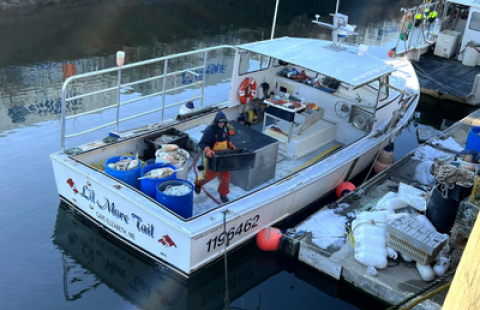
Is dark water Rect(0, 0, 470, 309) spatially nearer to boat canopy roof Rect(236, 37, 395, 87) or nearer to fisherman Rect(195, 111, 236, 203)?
fisherman Rect(195, 111, 236, 203)

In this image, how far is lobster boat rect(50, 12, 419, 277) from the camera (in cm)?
644

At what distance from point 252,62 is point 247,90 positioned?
3.70 ft

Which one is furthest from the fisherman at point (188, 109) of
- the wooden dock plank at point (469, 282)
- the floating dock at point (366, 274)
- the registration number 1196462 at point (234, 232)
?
the wooden dock plank at point (469, 282)

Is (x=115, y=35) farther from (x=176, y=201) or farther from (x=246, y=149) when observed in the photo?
(x=176, y=201)

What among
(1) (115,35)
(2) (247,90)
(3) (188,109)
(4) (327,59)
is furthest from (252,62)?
(1) (115,35)

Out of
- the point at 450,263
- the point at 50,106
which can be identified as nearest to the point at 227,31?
the point at 50,106

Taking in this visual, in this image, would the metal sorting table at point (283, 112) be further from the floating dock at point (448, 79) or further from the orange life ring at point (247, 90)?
the floating dock at point (448, 79)

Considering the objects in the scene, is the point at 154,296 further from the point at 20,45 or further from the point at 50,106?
the point at 20,45

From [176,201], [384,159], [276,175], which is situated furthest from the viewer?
[384,159]

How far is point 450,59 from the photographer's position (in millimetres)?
16719

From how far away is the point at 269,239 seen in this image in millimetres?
7125

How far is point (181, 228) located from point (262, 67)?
15.2ft

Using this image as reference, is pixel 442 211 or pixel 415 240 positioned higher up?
pixel 442 211

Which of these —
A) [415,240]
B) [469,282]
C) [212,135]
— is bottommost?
[415,240]
